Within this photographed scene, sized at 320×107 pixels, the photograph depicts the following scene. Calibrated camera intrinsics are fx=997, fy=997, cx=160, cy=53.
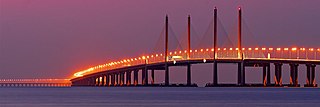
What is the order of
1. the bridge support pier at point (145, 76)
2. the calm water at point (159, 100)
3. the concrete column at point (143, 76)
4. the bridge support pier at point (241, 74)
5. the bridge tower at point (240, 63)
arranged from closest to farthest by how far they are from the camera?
1. the calm water at point (159, 100)
2. the bridge tower at point (240, 63)
3. the bridge support pier at point (241, 74)
4. the bridge support pier at point (145, 76)
5. the concrete column at point (143, 76)

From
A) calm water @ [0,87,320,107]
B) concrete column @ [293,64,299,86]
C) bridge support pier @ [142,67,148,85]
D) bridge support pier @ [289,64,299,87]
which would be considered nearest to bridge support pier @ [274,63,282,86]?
bridge support pier @ [289,64,299,87]

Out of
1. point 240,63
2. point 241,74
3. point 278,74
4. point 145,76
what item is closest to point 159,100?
point 240,63

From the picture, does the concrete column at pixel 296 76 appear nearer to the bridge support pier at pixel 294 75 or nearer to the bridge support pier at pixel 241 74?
the bridge support pier at pixel 294 75

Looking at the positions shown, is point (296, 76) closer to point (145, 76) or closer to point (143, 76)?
point (145, 76)

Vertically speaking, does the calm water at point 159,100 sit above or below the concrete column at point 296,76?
below

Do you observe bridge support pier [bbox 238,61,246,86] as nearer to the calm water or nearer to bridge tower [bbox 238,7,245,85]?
bridge tower [bbox 238,7,245,85]

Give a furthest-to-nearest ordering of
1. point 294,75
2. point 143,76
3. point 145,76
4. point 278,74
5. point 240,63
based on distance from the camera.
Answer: point 143,76 → point 145,76 → point 278,74 → point 294,75 → point 240,63

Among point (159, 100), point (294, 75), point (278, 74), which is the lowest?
point (159, 100)

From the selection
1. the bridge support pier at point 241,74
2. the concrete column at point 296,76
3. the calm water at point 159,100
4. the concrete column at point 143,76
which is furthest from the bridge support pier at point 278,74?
the calm water at point 159,100

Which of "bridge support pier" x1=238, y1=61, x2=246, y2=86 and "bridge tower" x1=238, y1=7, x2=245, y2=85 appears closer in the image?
"bridge tower" x1=238, y1=7, x2=245, y2=85

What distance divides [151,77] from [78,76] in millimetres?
18932

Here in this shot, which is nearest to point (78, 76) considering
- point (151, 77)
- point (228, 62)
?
point (151, 77)

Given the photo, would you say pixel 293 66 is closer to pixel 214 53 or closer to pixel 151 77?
pixel 214 53

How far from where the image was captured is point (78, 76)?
156 metres
